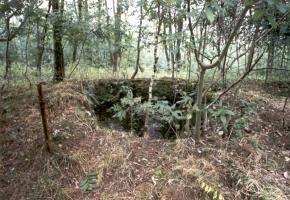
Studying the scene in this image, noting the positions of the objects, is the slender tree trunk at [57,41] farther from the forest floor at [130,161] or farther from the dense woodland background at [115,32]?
the forest floor at [130,161]

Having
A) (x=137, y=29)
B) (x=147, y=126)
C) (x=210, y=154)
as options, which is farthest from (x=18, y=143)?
(x=137, y=29)

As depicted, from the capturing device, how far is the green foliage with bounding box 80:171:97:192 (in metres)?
2.50

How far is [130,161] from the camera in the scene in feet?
9.04

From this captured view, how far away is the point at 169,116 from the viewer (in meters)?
3.07

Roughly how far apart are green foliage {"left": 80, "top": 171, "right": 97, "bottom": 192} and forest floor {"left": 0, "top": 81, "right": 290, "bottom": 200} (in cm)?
Result: 1

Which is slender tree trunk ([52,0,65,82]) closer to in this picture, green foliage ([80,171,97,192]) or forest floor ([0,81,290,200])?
forest floor ([0,81,290,200])

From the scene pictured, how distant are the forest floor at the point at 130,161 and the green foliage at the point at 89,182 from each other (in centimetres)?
1

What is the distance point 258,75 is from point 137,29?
333 centimetres

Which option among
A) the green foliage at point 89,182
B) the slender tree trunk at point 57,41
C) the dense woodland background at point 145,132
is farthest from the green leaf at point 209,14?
the slender tree trunk at point 57,41

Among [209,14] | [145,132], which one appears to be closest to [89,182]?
[145,132]

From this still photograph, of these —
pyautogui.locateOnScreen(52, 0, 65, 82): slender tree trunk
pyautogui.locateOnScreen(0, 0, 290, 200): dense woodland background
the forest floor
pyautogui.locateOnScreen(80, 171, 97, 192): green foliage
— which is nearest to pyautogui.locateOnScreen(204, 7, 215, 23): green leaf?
pyautogui.locateOnScreen(0, 0, 290, 200): dense woodland background

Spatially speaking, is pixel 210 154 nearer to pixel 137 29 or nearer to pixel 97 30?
pixel 97 30

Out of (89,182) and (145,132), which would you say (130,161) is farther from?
(145,132)

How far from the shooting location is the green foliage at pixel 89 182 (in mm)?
2502
